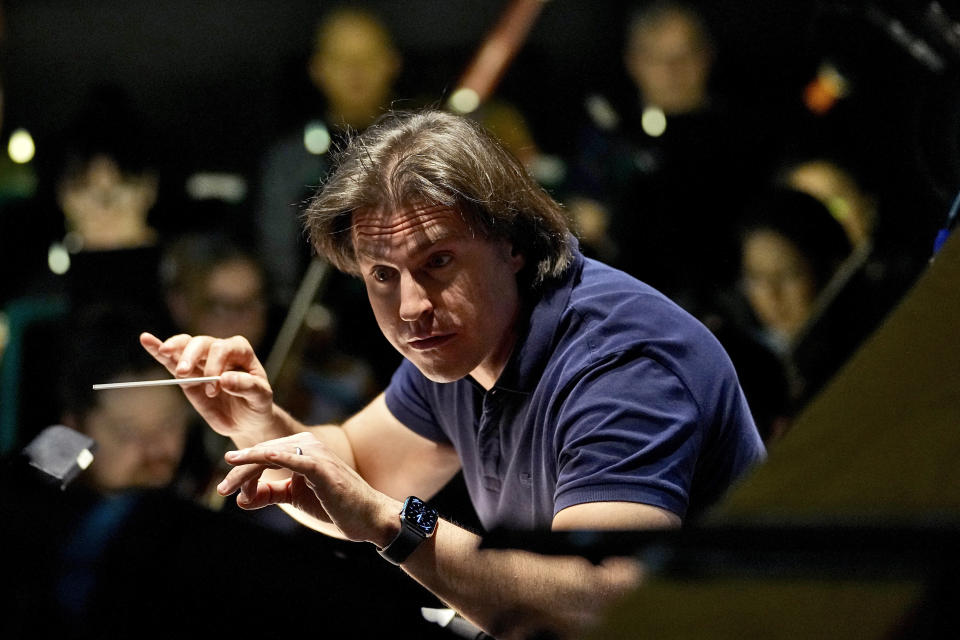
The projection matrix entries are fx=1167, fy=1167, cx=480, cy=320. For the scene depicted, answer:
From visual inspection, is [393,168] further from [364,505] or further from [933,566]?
[933,566]

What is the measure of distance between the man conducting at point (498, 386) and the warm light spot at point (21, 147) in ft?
7.42

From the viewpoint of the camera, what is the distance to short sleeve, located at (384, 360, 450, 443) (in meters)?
1.90

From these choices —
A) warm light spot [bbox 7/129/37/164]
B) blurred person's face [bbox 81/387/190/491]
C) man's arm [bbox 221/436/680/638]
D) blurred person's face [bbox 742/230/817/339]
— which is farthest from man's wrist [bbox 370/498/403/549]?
warm light spot [bbox 7/129/37/164]

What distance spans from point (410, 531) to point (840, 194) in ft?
8.68

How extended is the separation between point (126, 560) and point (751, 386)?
6.09ft

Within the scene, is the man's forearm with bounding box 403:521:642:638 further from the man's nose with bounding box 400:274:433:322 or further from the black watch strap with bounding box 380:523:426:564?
the man's nose with bounding box 400:274:433:322

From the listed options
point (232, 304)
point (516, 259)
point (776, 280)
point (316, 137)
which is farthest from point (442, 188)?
point (316, 137)

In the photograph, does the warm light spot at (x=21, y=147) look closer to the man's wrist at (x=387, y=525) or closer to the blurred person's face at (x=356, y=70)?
the blurred person's face at (x=356, y=70)

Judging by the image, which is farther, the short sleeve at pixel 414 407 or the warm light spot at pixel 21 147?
the warm light spot at pixel 21 147

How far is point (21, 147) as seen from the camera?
3.76 m

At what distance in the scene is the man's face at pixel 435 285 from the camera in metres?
1.56

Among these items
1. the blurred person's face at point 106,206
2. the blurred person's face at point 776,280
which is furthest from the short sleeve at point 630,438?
the blurred person's face at point 106,206

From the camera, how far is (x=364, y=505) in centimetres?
134

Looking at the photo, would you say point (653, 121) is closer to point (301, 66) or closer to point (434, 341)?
point (301, 66)
